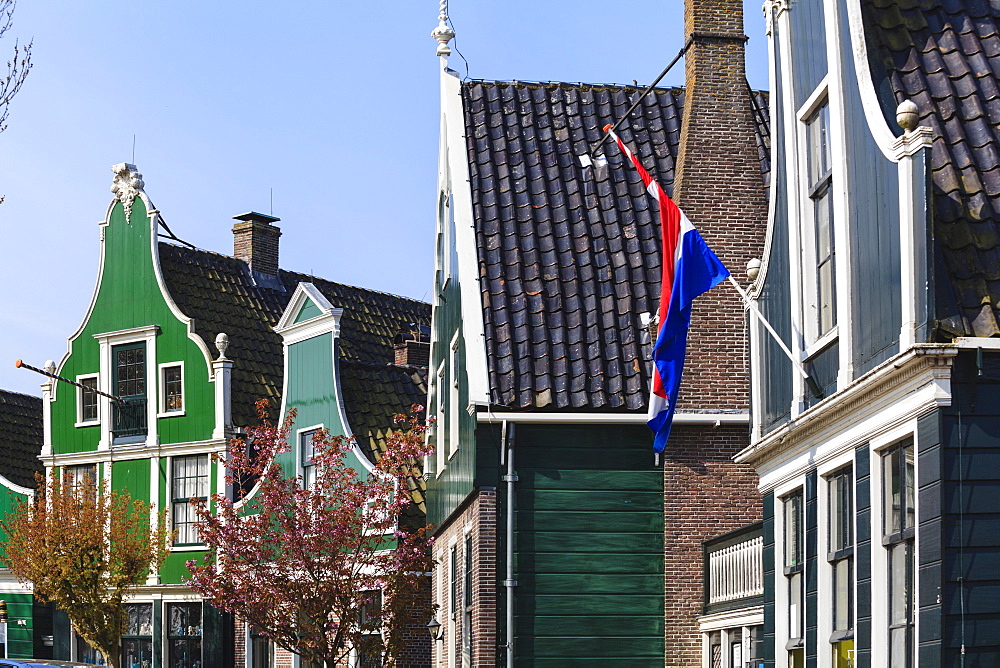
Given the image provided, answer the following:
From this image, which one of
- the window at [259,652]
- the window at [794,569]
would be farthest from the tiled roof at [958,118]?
the window at [259,652]

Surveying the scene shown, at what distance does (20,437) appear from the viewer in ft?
154

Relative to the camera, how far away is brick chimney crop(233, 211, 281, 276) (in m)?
44.2

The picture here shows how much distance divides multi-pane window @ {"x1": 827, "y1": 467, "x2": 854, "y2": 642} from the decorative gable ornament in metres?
31.3

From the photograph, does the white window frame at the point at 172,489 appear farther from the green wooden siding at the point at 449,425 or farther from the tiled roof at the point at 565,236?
the tiled roof at the point at 565,236

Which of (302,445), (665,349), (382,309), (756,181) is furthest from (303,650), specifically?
(382,309)

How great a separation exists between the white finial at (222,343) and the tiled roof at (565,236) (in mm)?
14867

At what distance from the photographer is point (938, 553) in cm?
1117

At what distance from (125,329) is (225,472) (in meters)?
5.64

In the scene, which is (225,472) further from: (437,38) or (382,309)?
(437,38)

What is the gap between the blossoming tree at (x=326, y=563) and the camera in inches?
1124

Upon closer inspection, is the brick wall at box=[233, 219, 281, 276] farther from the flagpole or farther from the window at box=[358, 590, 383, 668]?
the flagpole

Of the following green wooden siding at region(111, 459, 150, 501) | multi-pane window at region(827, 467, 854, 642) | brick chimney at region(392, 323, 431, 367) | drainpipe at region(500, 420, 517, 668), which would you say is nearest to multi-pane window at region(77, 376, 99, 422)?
green wooden siding at region(111, 459, 150, 501)

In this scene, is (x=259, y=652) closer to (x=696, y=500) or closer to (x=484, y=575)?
(x=484, y=575)

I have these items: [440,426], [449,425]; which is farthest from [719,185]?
[440,426]
